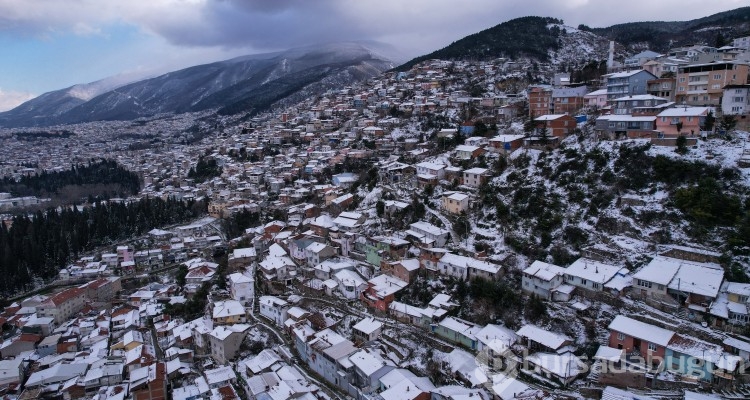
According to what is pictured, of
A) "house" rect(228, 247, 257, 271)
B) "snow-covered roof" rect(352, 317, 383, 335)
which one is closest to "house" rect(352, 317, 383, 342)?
"snow-covered roof" rect(352, 317, 383, 335)

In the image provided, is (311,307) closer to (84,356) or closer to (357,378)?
(357,378)

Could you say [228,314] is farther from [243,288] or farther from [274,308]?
[274,308]

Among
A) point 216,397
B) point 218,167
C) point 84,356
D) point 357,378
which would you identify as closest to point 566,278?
point 357,378

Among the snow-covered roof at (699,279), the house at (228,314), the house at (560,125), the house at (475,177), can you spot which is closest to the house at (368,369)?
the house at (228,314)

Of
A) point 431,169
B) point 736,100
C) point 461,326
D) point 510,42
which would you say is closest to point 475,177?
point 431,169

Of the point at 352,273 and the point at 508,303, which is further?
Result: the point at 352,273

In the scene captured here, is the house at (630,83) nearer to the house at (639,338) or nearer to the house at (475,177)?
the house at (475,177)
